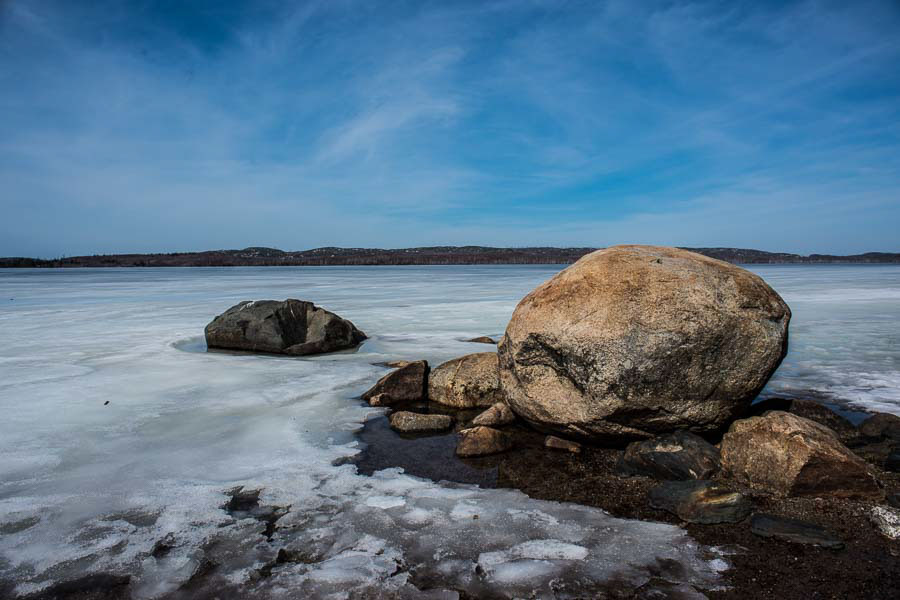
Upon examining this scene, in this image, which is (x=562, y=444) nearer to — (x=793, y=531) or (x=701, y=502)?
(x=701, y=502)

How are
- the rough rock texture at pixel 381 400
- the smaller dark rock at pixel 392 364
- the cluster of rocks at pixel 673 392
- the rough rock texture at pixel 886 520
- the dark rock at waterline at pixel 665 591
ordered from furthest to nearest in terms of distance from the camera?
the smaller dark rock at pixel 392 364 < the rough rock texture at pixel 381 400 < the cluster of rocks at pixel 673 392 < the rough rock texture at pixel 886 520 < the dark rock at waterline at pixel 665 591

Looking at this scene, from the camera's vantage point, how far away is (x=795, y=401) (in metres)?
5.57

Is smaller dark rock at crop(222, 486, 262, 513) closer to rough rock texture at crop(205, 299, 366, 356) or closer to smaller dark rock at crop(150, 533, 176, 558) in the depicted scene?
smaller dark rock at crop(150, 533, 176, 558)

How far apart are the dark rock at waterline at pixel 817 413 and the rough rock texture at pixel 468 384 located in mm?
2722

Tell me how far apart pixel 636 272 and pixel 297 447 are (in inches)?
136

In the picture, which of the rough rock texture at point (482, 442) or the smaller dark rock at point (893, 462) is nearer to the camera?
the smaller dark rock at point (893, 462)

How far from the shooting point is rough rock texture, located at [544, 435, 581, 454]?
16.2 ft

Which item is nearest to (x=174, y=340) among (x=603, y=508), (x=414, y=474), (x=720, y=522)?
(x=414, y=474)

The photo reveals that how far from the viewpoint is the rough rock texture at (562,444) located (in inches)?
195

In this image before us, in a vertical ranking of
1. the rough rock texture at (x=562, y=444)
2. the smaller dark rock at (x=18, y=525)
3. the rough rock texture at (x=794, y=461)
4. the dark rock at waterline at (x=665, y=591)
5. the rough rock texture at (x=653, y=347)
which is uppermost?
the rough rock texture at (x=653, y=347)

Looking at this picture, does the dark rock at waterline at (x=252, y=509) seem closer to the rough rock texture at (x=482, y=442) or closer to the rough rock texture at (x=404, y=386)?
the rough rock texture at (x=482, y=442)

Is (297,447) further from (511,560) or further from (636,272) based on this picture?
(636,272)

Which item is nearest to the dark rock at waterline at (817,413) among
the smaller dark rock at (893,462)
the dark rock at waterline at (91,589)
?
the smaller dark rock at (893,462)

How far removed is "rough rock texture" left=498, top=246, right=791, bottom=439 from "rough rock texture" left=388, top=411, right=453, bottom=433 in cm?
101
